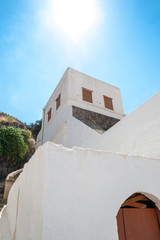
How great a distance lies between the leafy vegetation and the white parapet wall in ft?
26.8

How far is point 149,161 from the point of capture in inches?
128

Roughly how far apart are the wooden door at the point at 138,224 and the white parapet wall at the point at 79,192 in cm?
42

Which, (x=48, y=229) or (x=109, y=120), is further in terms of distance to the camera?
(x=109, y=120)

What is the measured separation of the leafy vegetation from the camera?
987 cm

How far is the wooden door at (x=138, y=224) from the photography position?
9.02ft

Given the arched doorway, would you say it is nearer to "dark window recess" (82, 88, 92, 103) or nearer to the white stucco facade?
the white stucco facade

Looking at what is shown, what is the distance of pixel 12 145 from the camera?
10.1 m

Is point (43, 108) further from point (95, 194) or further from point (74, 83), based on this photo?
point (95, 194)

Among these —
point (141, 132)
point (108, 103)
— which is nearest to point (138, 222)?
point (141, 132)

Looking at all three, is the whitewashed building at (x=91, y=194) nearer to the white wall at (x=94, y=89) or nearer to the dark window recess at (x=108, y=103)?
the white wall at (x=94, y=89)

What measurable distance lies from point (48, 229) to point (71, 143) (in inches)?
286

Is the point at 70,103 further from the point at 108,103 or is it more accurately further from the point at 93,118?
the point at 108,103

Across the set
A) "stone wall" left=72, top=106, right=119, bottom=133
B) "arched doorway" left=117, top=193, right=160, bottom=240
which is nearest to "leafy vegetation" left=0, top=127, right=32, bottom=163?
"stone wall" left=72, top=106, right=119, bottom=133

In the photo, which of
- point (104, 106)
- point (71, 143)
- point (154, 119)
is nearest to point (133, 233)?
point (154, 119)
